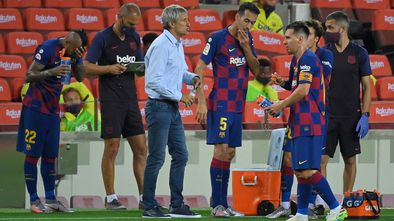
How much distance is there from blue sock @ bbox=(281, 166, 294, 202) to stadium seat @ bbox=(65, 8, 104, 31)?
566 centimetres

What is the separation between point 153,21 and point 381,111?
3538 mm

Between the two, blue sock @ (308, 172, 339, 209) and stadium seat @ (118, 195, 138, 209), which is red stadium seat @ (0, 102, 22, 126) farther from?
blue sock @ (308, 172, 339, 209)

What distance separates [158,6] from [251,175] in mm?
5920

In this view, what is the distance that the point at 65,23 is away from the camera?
1750 centimetres

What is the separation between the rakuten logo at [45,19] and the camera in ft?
56.9

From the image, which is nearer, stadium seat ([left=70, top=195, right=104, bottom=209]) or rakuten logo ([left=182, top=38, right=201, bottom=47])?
stadium seat ([left=70, top=195, right=104, bottom=209])

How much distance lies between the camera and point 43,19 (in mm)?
17359

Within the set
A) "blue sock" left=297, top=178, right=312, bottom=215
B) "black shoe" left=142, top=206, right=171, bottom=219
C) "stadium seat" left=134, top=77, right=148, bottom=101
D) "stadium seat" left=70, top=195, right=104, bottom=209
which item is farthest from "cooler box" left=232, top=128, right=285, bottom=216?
"stadium seat" left=134, top=77, right=148, bottom=101

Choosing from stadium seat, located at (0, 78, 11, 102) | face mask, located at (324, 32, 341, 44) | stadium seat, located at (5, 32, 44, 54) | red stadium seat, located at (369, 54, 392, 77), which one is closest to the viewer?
face mask, located at (324, 32, 341, 44)

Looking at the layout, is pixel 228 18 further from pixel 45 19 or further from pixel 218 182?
pixel 218 182

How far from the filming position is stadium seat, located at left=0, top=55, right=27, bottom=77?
53.5 ft

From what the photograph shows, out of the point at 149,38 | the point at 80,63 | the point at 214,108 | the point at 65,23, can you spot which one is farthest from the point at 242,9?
the point at 65,23

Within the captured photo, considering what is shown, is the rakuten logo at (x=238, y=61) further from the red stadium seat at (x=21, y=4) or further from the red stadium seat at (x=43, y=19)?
the red stadium seat at (x=21, y=4)

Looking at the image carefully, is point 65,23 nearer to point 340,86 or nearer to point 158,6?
point 158,6
